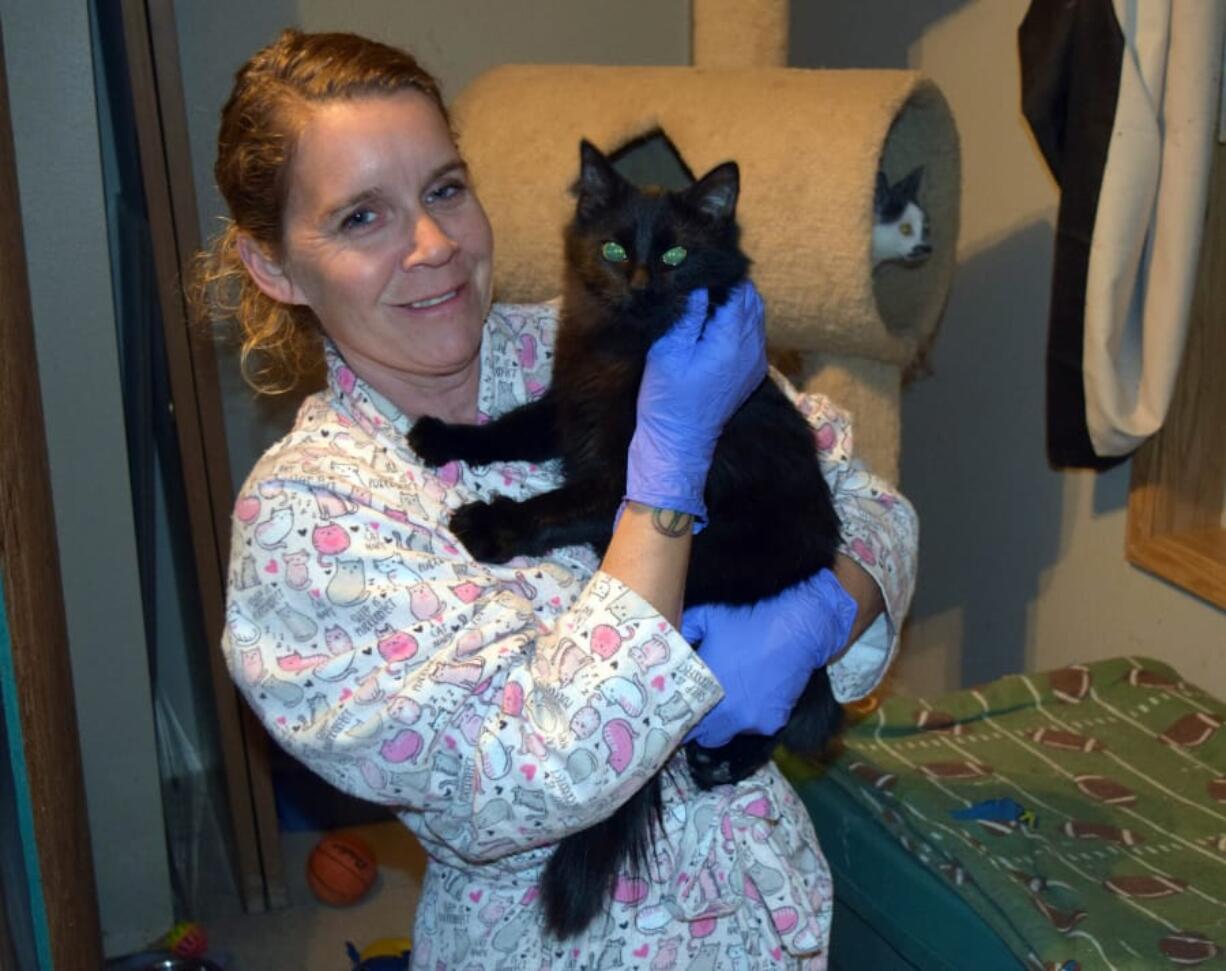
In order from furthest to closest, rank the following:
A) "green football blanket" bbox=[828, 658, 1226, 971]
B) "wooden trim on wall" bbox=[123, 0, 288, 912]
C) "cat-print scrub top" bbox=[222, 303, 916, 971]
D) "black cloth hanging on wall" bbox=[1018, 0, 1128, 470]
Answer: "wooden trim on wall" bbox=[123, 0, 288, 912] < "black cloth hanging on wall" bbox=[1018, 0, 1128, 470] < "green football blanket" bbox=[828, 658, 1226, 971] < "cat-print scrub top" bbox=[222, 303, 916, 971]

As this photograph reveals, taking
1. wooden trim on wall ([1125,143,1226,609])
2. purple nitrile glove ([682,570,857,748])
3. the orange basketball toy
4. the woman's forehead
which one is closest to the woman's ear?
the woman's forehead

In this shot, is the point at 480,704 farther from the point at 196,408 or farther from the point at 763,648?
the point at 196,408

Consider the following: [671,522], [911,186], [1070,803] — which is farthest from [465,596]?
[911,186]

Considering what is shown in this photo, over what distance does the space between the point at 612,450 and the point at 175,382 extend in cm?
136

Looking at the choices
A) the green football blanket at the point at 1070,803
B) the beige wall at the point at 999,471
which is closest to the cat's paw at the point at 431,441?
the green football blanket at the point at 1070,803

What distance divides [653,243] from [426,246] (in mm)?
309

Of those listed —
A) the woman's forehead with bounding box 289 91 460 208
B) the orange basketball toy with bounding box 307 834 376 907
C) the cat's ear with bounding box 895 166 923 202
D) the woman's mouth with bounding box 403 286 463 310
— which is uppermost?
the woman's forehead with bounding box 289 91 460 208

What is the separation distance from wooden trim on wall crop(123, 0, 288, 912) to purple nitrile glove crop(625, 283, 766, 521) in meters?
1.38

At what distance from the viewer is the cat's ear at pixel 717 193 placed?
144 centimetres

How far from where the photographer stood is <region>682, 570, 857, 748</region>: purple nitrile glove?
1344mm

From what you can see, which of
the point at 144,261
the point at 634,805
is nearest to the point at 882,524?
the point at 634,805

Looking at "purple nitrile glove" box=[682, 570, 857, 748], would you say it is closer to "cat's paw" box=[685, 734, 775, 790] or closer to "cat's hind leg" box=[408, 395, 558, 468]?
"cat's paw" box=[685, 734, 775, 790]

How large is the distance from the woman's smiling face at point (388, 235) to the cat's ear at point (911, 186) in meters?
1.28

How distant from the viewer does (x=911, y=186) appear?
94.7 inches
